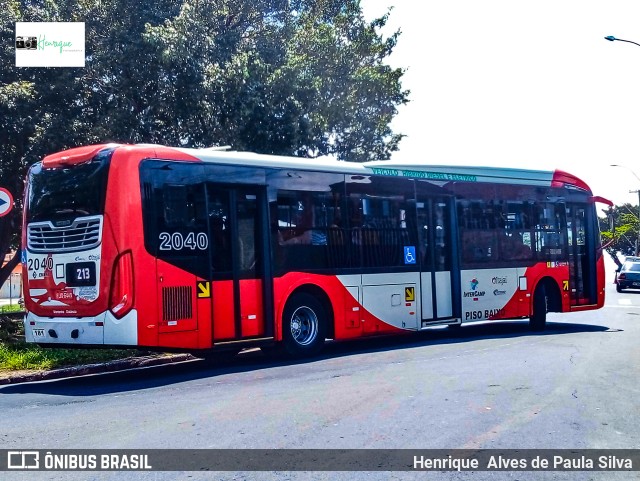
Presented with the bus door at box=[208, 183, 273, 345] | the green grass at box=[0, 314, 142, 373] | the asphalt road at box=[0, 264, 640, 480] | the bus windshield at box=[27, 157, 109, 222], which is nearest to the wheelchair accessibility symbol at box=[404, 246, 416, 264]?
the asphalt road at box=[0, 264, 640, 480]

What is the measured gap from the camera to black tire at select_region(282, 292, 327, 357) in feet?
44.9

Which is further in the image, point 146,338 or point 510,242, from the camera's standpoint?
point 510,242

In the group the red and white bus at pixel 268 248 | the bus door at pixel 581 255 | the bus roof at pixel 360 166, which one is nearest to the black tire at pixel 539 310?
the red and white bus at pixel 268 248

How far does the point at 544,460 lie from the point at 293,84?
14.7 metres

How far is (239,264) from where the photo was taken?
12984mm

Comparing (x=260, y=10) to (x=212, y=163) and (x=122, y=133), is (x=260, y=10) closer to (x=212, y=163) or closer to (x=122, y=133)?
(x=122, y=133)

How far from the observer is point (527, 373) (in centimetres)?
1136

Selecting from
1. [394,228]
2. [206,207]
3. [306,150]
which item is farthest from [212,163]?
[306,150]

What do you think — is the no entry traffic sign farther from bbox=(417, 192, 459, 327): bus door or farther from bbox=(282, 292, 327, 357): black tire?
bbox=(417, 192, 459, 327): bus door

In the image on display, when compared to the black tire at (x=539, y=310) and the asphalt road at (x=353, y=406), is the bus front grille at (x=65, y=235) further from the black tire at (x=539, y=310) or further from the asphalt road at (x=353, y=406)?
the black tire at (x=539, y=310)

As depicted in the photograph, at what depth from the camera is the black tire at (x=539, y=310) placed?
18672 millimetres

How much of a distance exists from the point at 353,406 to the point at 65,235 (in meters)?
5.37

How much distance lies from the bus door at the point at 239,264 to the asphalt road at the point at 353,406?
0.72 metres
